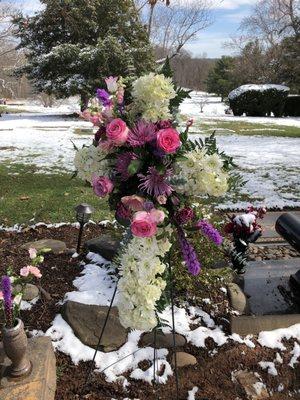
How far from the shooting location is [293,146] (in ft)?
39.6

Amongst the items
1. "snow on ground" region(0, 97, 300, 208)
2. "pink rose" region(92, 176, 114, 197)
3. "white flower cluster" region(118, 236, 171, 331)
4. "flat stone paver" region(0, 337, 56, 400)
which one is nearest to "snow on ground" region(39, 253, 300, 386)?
"flat stone paver" region(0, 337, 56, 400)

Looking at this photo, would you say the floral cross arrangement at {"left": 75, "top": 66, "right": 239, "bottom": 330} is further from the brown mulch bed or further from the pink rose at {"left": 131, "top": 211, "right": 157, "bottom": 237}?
the brown mulch bed

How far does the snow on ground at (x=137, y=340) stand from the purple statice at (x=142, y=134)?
150cm

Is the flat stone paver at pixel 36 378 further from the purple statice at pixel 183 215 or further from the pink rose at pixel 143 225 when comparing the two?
the purple statice at pixel 183 215

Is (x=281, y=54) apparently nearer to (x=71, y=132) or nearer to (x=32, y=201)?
(x=71, y=132)

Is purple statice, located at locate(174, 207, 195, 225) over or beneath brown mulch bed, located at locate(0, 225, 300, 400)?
over

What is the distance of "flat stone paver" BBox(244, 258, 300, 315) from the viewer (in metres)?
3.71

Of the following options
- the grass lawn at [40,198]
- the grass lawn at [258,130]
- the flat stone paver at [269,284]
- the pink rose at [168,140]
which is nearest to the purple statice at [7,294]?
the pink rose at [168,140]

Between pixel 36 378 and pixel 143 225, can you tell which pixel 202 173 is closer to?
pixel 143 225

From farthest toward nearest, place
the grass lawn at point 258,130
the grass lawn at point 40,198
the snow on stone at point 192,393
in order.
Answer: the grass lawn at point 258,130 → the grass lawn at point 40,198 → the snow on stone at point 192,393

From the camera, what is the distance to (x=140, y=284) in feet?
7.38

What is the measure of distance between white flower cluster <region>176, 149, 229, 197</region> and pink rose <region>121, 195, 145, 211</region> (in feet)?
0.89

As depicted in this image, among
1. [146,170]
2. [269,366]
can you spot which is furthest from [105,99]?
[269,366]

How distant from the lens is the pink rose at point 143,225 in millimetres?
2117
